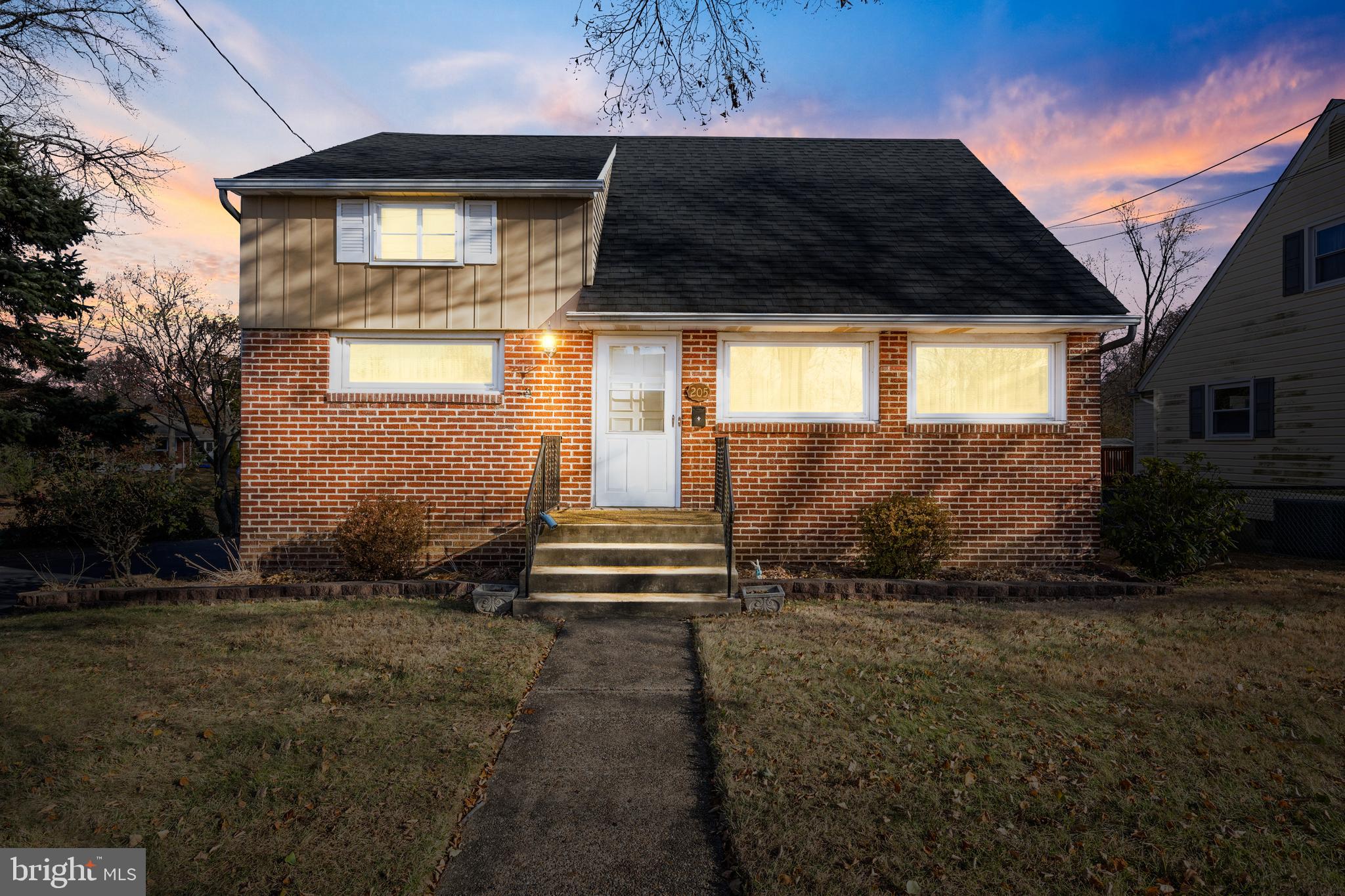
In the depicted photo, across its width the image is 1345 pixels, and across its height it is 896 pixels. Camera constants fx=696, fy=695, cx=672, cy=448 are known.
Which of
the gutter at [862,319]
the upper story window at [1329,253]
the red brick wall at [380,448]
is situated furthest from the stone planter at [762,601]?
the upper story window at [1329,253]

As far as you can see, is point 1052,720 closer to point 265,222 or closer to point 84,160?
point 265,222

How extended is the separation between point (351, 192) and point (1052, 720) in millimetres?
8912

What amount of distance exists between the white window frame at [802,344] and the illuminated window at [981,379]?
611 millimetres

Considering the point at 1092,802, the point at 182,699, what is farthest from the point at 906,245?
the point at 182,699

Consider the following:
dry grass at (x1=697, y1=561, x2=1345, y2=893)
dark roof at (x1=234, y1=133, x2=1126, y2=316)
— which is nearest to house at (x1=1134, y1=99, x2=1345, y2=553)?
dark roof at (x1=234, y1=133, x2=1126, y2=316)

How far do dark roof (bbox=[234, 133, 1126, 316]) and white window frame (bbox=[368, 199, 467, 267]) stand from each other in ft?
1.27

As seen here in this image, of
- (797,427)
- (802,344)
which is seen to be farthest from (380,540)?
(802,344)

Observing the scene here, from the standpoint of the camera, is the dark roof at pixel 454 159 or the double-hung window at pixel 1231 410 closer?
the dark roof at pixel 454 159

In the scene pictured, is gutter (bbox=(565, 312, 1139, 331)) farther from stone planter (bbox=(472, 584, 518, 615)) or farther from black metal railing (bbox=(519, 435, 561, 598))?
stone planter (bbox=(472, 584, 518, 615))

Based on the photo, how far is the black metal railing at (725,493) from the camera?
23.2ft

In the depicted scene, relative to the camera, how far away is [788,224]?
10.4m

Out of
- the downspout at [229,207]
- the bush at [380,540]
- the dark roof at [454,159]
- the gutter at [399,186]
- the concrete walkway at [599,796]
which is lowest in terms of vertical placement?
the concrete walkway at [599,796]

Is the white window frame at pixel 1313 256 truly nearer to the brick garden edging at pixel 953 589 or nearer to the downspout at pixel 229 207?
the downspout at pixel 229 207

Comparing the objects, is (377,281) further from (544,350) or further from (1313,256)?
(1313,256)
